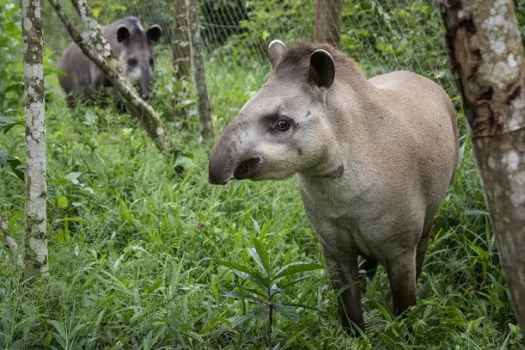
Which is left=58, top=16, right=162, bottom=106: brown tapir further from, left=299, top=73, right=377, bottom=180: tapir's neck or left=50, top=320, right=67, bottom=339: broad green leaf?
left=50, top=320, right=67, bottom=339: broad green leaf

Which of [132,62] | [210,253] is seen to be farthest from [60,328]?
[132,62]

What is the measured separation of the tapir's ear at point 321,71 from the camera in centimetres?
341

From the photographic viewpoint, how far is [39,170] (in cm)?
359

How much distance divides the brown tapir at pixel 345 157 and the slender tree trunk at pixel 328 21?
206 centimetres

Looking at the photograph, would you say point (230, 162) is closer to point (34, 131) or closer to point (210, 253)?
point (34, 131)

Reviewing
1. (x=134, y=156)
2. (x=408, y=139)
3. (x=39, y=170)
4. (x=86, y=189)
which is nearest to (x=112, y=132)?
(x=134, y=156)

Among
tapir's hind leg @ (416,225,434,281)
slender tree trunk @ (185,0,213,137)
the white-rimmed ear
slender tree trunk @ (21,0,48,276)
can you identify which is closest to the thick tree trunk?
the white-rimmed ear

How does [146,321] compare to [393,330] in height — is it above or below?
above

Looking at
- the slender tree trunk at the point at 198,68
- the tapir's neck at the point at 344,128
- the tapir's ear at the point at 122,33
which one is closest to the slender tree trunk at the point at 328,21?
the slender tree trunk at the point at 198,68

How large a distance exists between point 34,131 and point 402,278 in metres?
2.02

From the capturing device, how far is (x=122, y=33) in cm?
912

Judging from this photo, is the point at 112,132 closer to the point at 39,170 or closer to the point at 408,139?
the point at 39,170

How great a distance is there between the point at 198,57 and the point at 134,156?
1041mm

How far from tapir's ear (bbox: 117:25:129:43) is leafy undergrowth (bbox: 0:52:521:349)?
2.99m
